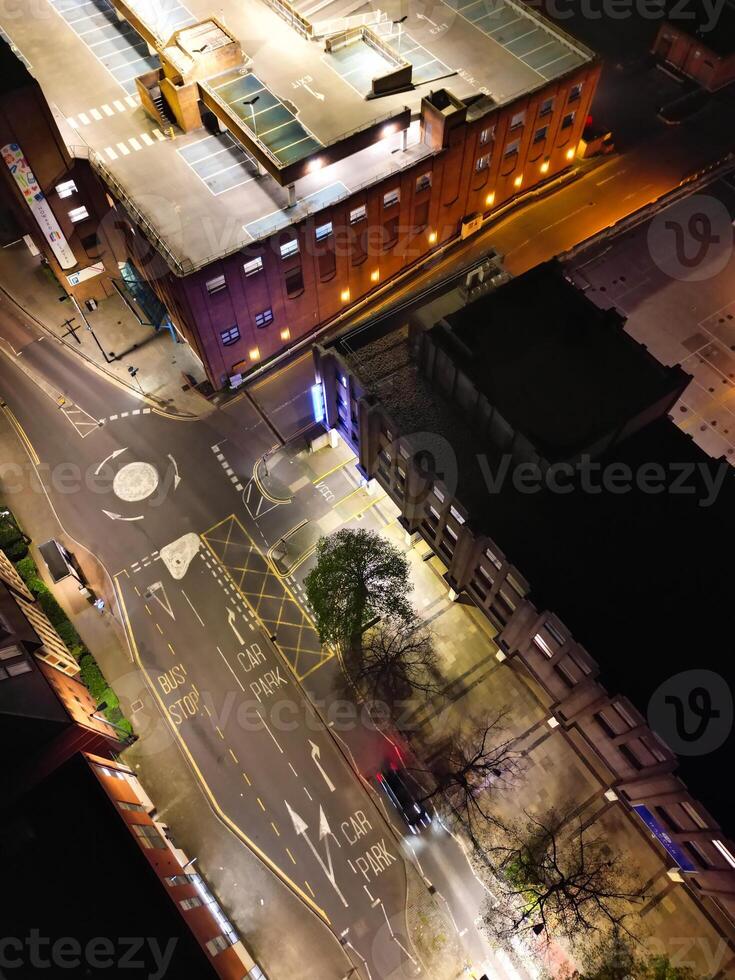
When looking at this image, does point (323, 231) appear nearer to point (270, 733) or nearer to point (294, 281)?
point (294, 281)

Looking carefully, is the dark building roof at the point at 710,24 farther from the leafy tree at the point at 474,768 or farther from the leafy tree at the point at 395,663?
the leafy tree at the point at 474,768

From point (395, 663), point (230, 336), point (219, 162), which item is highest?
point (219, 162)

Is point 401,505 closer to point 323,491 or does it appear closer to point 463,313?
point 323,491

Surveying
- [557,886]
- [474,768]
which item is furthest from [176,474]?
[557,886]

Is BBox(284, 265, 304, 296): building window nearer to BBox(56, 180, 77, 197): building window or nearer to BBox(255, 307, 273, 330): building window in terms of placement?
BBox(255, 307, 273, 330): building window

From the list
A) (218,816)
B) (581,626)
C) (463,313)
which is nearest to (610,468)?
(581,626)

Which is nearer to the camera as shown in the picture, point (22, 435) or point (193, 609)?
point (193, 609)

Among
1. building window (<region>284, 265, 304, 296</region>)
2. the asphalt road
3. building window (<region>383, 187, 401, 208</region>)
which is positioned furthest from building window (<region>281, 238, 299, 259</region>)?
the asphalt road
